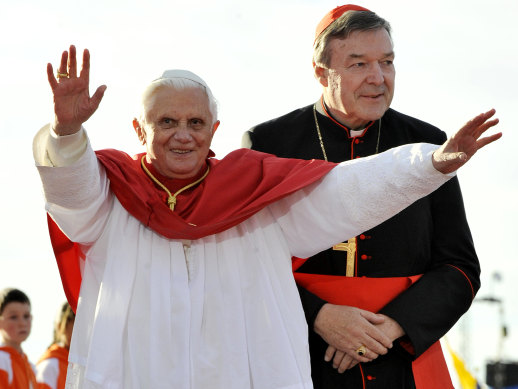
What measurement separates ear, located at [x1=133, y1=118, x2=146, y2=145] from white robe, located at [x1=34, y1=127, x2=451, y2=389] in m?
0.27

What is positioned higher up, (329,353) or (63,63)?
(63,63)

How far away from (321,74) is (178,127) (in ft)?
3.65

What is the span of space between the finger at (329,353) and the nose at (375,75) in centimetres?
130

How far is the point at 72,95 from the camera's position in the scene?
4801mm

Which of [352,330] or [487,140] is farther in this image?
[352,330]

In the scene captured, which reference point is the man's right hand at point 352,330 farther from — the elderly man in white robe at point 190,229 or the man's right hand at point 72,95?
the man's right hand at point 72,95

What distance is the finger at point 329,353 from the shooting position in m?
5.58

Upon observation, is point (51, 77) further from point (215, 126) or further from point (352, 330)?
point (352, 330)

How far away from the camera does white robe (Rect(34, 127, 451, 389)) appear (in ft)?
16.3

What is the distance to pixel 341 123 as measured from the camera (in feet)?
19.9

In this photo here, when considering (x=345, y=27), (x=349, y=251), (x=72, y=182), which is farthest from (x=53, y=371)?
(x=72, y=182)

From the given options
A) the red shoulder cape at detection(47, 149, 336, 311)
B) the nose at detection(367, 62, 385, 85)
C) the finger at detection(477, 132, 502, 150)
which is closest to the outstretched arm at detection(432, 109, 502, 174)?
the finger at detection(477, 132, 502, 150)

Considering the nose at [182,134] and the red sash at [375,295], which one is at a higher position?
the nose at [182,134]

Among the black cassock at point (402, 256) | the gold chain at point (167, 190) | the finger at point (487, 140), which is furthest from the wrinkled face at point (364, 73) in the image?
the finger at point (487, 140)
